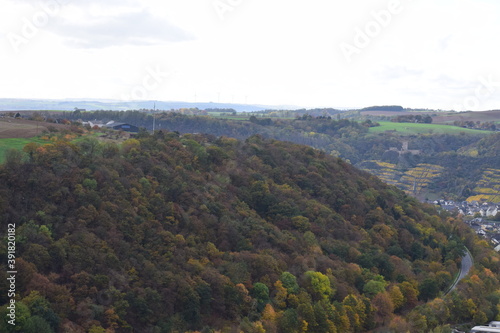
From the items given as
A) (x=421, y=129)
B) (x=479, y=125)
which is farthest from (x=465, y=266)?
(x=479, y=125)

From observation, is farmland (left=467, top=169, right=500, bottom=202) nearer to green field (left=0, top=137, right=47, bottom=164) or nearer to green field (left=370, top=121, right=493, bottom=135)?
green field (left=370, top=121, right=493, bottom=135)

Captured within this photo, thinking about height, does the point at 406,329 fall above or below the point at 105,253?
below

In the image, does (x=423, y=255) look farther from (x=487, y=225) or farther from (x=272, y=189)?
(x=487, y=225)

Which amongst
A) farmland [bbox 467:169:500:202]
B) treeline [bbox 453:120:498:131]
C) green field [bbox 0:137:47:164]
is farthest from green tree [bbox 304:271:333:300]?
treeline [bbox 453:120:498:131]

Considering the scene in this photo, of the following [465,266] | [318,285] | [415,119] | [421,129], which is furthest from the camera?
[415,119]

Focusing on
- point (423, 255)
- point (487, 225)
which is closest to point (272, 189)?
point (423, 255)

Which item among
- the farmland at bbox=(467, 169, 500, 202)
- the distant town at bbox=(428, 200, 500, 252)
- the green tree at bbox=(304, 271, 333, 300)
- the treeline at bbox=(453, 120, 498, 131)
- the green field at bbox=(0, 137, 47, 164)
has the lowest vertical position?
the distant town at bbox=(428, 200, 500, 252)

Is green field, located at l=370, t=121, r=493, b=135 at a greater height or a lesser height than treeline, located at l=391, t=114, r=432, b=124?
lesser

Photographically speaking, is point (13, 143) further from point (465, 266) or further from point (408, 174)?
point (408, 174)
